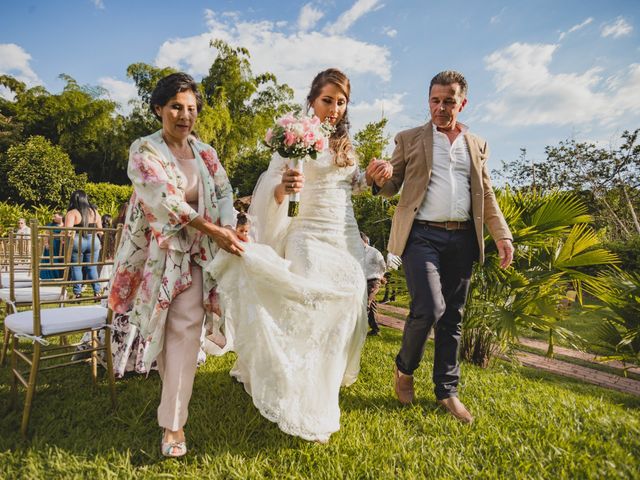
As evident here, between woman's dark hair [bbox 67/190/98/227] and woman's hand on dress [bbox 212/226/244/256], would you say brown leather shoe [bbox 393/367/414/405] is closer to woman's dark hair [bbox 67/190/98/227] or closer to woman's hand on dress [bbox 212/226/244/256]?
woman's hand on dress [bbox 212/226/244/256]

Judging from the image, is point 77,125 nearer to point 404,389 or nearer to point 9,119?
point 9,119

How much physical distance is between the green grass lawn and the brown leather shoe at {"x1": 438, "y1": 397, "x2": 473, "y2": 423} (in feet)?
0.25

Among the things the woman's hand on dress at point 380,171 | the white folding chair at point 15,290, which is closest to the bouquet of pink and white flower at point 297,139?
the woman's hand on dress at point 380,171

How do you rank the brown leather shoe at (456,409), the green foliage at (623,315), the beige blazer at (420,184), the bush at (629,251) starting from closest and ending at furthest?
the brown leather shoe at (456,409) < the beige blazer at (420,184) < the green foliage at (623,315) < the bush at (629,251)

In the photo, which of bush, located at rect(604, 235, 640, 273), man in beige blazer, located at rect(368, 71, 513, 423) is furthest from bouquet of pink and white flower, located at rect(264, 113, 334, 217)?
bush, located at rect(604, 235, 640, 273)

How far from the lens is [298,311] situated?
235 cm

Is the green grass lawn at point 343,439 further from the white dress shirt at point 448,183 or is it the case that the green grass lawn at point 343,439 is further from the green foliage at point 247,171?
the green foliage at point 247,171

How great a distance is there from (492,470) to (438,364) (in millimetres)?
848

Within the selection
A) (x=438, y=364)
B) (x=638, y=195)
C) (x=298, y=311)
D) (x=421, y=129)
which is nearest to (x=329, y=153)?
(x=421, y=129)

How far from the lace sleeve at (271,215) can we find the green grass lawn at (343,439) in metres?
1.24

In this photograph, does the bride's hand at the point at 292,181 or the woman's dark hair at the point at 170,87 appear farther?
the bride's hand at the point at 292,181

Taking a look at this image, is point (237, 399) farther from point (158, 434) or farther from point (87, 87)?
point (87, 87)

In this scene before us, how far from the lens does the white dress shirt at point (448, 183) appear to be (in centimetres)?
281

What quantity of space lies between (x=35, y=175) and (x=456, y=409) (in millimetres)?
23529
